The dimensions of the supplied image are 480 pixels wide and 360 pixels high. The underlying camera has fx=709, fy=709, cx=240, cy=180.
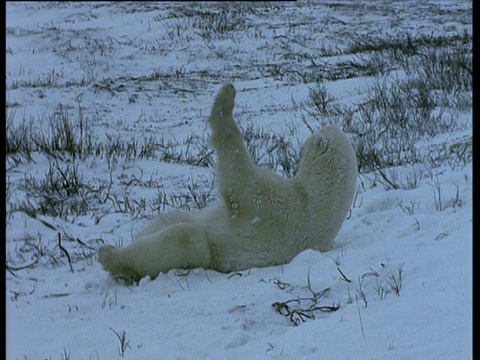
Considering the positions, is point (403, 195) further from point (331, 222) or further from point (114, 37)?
point (114, 37)

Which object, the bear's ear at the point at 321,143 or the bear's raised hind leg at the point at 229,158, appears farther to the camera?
the bear's ear at the point at 321,143

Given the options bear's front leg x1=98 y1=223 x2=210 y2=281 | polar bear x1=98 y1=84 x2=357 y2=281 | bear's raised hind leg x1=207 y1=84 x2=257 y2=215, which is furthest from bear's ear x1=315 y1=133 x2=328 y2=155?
bear's front leg x1=98 y1=223 x2=210 y2=281

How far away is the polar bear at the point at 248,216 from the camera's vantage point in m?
4.55

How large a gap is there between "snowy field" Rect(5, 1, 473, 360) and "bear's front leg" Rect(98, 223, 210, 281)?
98 mm

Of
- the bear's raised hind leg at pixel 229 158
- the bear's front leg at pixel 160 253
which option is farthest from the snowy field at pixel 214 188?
the bear's raised hind leg at pixel 229 158

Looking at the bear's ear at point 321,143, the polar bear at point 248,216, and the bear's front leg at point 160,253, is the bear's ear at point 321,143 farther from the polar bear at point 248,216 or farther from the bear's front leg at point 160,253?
the bear's front leg at point 160,253

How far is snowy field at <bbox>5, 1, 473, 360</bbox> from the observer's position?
12.0 feet

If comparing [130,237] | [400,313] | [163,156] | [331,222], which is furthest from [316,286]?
[163,156]

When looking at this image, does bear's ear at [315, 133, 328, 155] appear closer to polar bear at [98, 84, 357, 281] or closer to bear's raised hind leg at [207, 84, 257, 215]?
polar bear at [98, 84, 357, 281]

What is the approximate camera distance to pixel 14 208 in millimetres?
6559

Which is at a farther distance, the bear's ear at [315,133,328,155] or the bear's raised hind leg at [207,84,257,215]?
the bear's ear at [315,133,328,155]

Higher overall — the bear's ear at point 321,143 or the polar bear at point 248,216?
the bear's ear at point 321,143

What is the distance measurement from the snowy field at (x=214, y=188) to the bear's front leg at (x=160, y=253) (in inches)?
3.8

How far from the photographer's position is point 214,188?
7488mm
